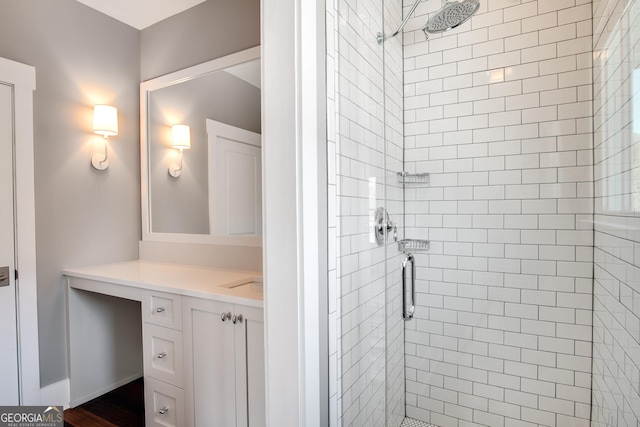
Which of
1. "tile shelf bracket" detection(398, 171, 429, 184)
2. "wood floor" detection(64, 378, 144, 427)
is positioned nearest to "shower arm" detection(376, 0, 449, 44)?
"tile shelf bracket" detection(398, 171, 429, 184)

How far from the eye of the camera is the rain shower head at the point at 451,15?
1550 mm

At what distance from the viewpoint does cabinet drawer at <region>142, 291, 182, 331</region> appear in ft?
5.54

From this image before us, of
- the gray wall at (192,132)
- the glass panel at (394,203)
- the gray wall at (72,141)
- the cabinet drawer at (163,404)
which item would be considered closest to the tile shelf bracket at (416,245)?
the glass panel at (394,203)

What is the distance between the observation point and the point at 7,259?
6.19 feet

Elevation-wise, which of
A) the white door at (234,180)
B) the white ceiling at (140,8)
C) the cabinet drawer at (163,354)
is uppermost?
the white ceiling at (140,8)

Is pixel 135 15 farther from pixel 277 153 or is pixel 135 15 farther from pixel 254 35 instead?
pixel 277 153

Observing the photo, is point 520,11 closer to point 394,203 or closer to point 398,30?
point 398,30

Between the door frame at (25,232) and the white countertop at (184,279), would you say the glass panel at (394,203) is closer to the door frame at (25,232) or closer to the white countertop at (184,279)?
the white countertop at (184,279)

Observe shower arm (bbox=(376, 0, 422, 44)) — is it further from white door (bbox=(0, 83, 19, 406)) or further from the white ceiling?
white door (bbox=(0, 83, 19, 406))

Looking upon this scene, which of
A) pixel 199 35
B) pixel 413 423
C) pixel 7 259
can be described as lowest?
pixel 413 423

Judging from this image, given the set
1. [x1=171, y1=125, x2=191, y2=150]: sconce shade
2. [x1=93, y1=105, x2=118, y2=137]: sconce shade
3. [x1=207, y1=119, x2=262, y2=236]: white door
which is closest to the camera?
[x1=207, y1=119, x2=262, y2=236]: white door

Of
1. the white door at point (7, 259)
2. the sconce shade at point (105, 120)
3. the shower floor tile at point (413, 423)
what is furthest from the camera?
the sconce shade at point (105, 120)

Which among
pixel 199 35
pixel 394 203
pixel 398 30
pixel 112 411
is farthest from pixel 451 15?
pixel 112 411

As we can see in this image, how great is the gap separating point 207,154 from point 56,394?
178 cm
